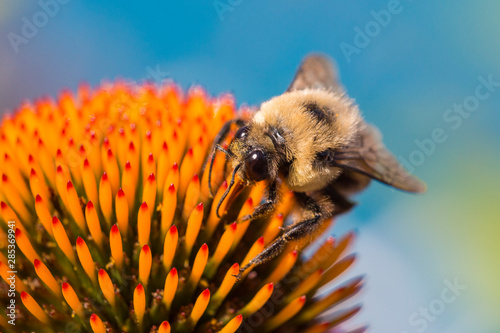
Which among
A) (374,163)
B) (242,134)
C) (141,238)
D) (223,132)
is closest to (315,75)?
(374,163)

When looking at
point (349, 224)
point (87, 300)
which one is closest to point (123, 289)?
point (87, 300)

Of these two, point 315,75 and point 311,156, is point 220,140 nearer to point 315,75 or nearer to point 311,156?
point 311,156

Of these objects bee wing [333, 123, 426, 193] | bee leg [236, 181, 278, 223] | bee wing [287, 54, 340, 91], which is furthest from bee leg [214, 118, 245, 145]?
bee wing [287, 54, 340, 91]

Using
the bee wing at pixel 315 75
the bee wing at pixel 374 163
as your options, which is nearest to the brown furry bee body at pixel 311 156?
the bee wing at pixel 374 163

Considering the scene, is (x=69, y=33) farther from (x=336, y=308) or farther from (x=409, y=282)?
(x=336, y=308)

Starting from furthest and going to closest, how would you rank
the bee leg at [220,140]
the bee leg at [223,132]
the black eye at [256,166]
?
the bee leg at [223,132]
the bee leg at [220,140]
the black eye at [256,166]

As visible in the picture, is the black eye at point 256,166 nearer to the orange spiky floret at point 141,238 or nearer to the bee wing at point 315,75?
the orange spiky floret at point 141,238

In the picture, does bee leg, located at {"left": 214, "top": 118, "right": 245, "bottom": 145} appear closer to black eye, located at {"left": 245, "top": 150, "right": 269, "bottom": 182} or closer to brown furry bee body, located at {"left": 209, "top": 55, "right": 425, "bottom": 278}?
brown furry bee body, located at {"left": 209, "top": 55, "right": 425, "bottom": 278}

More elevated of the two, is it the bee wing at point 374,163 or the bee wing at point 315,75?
the bee wing at point 315,75
